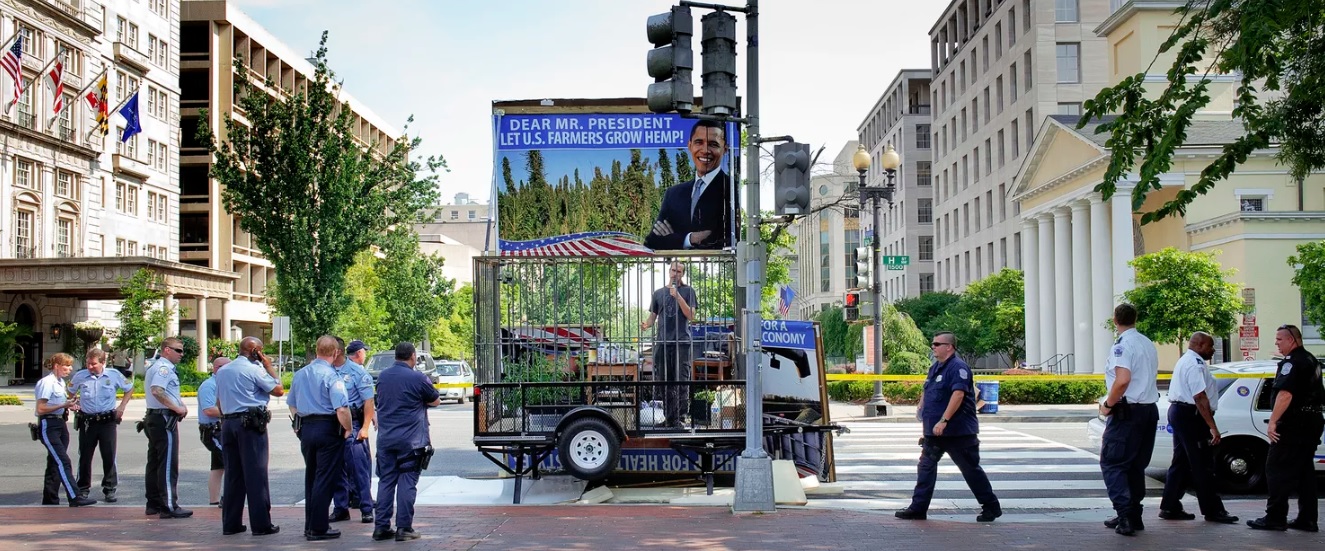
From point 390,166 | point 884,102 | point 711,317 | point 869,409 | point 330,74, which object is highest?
point 884,102

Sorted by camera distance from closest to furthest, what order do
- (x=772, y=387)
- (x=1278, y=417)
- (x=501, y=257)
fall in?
(x=1278, y=417), (x=501, y=257), (x=772, y=387)

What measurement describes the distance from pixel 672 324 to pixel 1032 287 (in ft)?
150

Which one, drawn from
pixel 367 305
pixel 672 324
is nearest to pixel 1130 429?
pixel 672 324

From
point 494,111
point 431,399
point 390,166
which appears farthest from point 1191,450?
point 390,166

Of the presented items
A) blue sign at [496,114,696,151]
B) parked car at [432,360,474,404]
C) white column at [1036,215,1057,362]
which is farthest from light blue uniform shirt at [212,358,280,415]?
white column at [1036,215,1057,362]

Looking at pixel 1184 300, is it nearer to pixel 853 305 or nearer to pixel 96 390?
pixel 853 305

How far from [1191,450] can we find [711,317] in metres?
4.92

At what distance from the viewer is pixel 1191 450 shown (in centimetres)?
1041

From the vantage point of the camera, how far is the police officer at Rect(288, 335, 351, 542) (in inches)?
372

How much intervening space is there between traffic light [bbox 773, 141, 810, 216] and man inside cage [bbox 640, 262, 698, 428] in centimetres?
156

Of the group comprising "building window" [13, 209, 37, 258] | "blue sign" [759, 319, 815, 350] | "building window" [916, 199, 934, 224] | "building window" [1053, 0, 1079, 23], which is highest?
"building window" [1053, 0, 1079, 23]

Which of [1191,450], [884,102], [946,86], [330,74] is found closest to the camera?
[1191,450]

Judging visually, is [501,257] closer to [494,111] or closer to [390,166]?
[494,111]

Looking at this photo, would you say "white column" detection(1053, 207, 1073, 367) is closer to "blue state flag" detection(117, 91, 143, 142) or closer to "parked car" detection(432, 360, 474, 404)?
"parked car" detection(432, 360, 474, 404)
